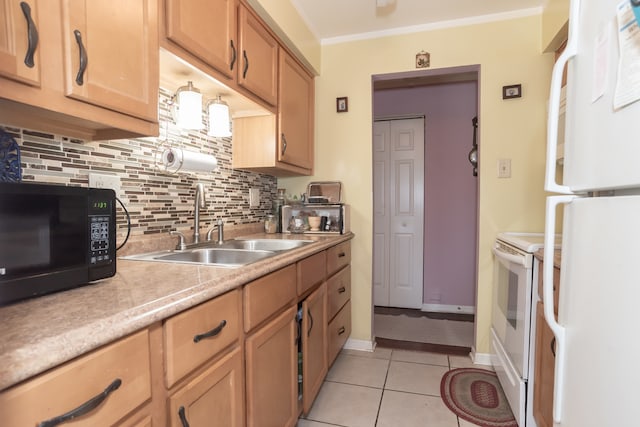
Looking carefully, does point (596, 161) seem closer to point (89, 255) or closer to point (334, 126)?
point (89, 255)

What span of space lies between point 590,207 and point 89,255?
3.97 feet

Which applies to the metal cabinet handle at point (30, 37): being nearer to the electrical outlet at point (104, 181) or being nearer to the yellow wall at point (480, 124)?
the electrical outlet at point (104, 181)

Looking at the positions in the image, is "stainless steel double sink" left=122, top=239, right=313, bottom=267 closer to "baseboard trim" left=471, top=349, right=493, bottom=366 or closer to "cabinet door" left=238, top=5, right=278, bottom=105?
"cabinet door" left=238, top=5, right=278, bottom=105

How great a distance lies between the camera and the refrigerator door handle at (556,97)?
841mm

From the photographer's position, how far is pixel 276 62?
1.93m

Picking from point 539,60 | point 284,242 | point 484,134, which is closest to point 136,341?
point 284,242

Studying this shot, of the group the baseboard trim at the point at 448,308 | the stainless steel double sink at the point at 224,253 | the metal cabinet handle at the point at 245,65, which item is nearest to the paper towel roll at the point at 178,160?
the stainless steel double sink at the point at 224,253

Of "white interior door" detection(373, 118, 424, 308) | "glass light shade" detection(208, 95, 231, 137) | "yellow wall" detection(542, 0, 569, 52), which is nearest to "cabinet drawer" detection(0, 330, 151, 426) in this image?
"glass light shade" detection(208, 95, 231, 137)

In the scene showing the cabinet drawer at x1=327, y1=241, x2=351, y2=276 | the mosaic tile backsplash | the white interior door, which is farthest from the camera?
the white interior door

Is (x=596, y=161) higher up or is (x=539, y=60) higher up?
(x=539, y=60)

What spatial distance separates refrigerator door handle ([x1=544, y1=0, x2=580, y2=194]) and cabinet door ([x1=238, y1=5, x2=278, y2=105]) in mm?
1259

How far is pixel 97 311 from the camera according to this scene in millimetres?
645

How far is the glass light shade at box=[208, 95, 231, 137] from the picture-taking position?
159 cm

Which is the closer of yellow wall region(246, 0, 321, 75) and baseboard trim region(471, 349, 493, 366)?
yellow wall region(246, 0, 321, 75)
